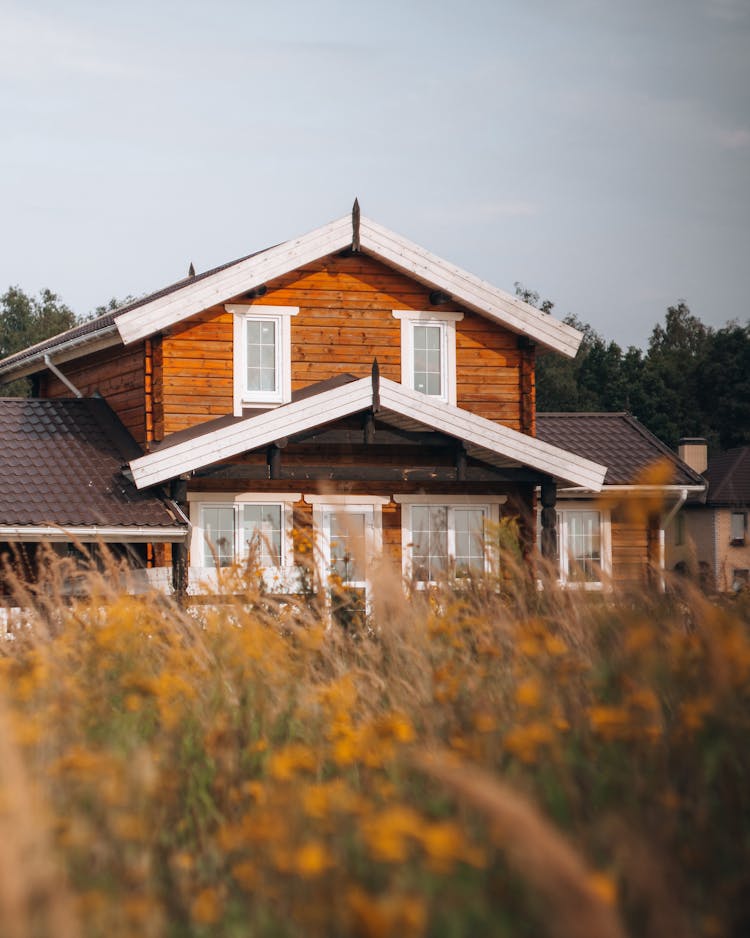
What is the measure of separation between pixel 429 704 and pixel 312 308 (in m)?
14.5

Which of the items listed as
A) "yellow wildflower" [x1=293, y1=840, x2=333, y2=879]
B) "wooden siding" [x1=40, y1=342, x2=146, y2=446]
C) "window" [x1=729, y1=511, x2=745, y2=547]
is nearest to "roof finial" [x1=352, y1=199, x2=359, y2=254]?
"wooden siding" [x1=40, y1=342, x2=146, y2=446]

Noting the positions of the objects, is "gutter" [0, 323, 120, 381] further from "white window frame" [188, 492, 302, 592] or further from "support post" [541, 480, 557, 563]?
"support post" [541, 480, 557, 563]

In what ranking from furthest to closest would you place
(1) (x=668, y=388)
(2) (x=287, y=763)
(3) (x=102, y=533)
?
(1) (x=668, y=388) < (3) (x=102, y=533) < (2) (x=287, y=763)

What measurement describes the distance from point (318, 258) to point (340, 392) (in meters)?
2.81

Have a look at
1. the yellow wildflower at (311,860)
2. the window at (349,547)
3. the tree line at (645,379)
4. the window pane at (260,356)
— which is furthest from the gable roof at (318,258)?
the tree line at (645,379)

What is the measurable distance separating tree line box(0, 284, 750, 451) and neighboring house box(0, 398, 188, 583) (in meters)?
46.2

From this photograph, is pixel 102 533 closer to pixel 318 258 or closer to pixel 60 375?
pixel 60 375

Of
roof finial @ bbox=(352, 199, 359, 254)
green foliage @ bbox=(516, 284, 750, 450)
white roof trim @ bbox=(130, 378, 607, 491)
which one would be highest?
green foliage @ bbox=(516, 284, 750, 450)

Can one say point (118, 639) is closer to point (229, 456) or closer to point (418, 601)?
point (418, 601)

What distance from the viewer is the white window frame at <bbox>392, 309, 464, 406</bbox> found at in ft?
63.7

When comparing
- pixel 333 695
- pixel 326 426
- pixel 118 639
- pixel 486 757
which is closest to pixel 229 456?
pixel 326 426

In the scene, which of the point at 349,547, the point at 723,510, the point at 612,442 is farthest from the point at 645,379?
the point at 349,547

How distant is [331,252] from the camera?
61.5ft

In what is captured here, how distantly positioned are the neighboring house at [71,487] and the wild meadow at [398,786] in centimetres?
968
